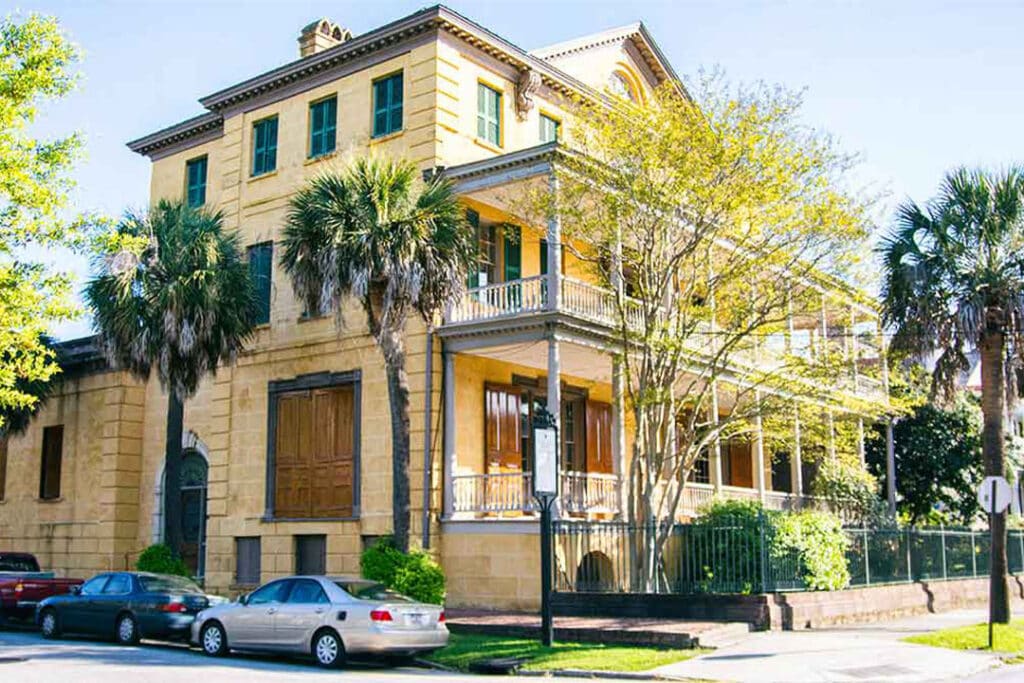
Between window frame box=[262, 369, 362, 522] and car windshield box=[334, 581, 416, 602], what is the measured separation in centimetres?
880

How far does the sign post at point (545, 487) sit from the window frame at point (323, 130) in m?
12.5

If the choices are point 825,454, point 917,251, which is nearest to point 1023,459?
point 825,454

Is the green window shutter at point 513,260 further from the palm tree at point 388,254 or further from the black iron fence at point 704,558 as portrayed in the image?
the black iron fence at point 704,558

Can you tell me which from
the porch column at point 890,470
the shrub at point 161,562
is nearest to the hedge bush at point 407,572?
the shrub at point 161,562

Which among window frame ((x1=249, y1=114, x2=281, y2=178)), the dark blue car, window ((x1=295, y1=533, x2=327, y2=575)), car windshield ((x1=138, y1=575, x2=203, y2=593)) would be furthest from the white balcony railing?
window frame ((x1=249, y1=114, x2=281, y2=178))

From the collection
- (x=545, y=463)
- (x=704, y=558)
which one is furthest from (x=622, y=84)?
(x=545, y=463)

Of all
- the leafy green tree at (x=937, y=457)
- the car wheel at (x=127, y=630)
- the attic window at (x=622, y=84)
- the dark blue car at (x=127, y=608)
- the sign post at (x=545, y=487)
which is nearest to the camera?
the sign post at (x=545, y=487)

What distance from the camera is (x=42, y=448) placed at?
3481 centimetres

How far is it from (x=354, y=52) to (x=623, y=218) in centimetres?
1011

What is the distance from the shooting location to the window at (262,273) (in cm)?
2864

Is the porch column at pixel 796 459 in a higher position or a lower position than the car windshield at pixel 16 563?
Answer: higher

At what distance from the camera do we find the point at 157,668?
15102mm

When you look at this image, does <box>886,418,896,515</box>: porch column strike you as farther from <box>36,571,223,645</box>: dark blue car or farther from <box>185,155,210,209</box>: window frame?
<box>185,155,210,209</box>: window frame

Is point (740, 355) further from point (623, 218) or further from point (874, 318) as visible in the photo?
point (623, 218)
